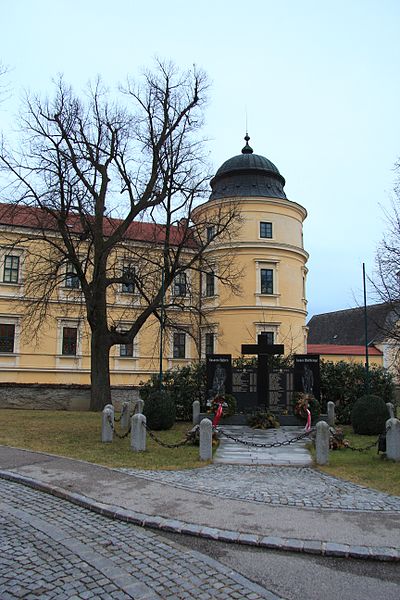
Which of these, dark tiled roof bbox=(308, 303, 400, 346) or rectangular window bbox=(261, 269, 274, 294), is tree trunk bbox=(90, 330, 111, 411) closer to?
rectangular window bbox=(261, 269, 274, 294)

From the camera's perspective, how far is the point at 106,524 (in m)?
6.75

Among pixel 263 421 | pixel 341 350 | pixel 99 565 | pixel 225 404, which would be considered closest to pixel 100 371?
pixel 225 404

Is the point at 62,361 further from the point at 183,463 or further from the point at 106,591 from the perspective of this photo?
the point at 106,591

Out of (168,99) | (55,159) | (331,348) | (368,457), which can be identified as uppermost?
(168,99)

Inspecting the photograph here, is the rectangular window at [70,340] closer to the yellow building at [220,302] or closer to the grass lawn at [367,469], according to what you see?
the yellow building at [220,302]

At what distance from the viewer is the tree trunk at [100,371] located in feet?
76.2

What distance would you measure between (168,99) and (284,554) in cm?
2189

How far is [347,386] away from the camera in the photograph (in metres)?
21.8

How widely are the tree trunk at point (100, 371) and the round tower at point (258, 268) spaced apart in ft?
49.5

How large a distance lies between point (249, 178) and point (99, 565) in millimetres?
37776

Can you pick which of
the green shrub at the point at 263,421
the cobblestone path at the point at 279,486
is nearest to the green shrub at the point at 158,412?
the green shrub at the point at 263,421

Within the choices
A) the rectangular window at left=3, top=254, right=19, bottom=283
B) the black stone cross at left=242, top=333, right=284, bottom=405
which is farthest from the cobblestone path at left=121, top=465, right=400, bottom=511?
the rectangular window at left=3, top=254, right=19, bottom=283

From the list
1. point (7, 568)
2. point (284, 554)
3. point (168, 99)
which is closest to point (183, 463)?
point (284, 554)

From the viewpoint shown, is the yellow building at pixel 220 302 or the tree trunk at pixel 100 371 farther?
the yellow building at pixel 220 302
